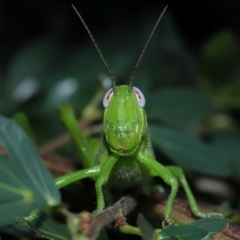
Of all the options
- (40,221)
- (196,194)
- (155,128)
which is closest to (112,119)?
(40,221)

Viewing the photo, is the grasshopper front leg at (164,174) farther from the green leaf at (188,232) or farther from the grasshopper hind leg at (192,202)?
the green leaf at (188,232)

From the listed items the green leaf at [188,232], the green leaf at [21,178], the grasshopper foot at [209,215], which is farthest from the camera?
the grasshopper foot at [209,215]

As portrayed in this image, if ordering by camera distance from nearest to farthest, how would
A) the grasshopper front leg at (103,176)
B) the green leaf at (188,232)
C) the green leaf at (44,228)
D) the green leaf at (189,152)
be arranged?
the green leaf at (188,232)
the green leaf at (44,228)
the grasshopper front leg at (103,176)
the green leaf at (189,152)

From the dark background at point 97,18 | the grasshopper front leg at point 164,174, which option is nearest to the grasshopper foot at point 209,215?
the grasshopper front leg at point 164,174

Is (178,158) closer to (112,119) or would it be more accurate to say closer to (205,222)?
(112,119)

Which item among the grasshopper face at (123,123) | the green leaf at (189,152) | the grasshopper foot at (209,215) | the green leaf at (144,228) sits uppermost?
the grasshopper face at (123,123)

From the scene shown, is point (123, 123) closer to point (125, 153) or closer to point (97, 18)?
point (125, 153)
